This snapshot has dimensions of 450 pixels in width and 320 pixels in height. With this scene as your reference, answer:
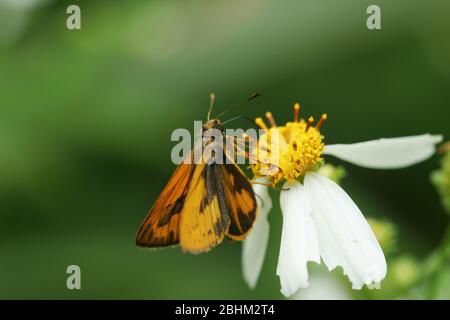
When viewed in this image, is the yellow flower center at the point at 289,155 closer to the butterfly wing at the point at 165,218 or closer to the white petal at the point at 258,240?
the white petal at the point at 258,240

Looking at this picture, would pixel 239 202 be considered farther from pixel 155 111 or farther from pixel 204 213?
pixel 155 111

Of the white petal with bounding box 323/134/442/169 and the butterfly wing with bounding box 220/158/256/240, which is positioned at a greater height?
the white petal with bounding box 323/134/442/169

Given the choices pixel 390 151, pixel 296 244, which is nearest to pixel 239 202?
pixel 296 244

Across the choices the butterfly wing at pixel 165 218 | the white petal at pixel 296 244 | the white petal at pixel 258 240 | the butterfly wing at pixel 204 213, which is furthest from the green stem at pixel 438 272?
the butterfly wing at pixel 165 218

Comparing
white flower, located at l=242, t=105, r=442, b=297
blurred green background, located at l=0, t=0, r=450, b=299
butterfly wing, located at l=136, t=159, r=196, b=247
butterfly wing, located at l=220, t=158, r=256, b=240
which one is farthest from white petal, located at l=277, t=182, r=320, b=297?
blurred green background, located at l=0, t=0, r=450, b=299

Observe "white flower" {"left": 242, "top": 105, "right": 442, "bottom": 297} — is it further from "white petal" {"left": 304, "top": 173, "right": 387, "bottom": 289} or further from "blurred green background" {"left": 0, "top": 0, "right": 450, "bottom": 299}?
"blurred green background" {"left": 0, "top": 0, "right": 450, "bottom": 299}

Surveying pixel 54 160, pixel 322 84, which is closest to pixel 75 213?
pixel 54 160
